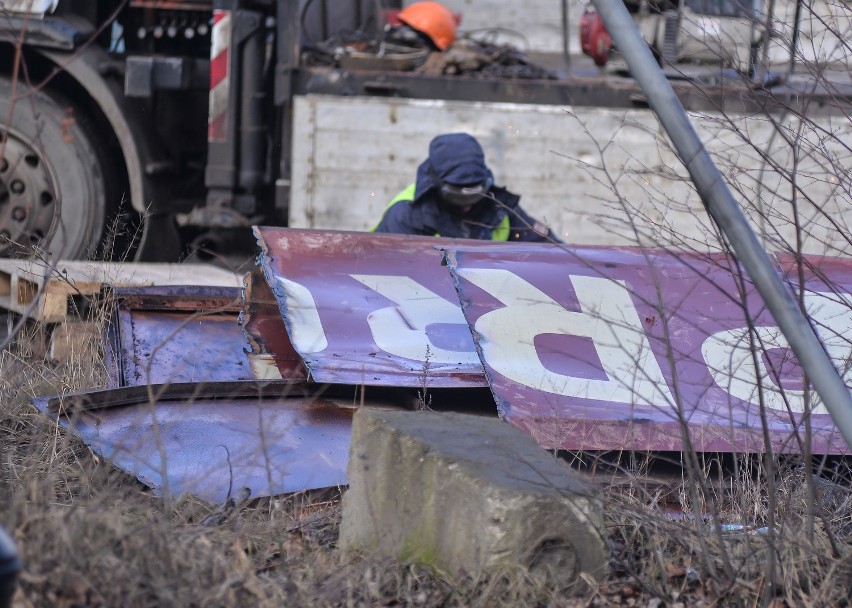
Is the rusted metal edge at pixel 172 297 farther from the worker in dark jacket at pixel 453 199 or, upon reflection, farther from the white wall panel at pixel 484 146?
the white wall panel at pixel 484 146

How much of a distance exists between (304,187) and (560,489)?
353 centimetres

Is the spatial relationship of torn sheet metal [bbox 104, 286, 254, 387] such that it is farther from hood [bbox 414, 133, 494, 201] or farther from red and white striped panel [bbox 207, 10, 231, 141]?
red and white striped panel [bbox 207, 10, 231, 141]

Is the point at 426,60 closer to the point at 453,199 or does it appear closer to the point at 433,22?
the point at 433,22

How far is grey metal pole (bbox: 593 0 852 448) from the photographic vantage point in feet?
7.57

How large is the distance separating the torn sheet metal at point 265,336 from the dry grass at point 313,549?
708 millimetres

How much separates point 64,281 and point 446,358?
5.80 feet

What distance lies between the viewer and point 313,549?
9.68 ft

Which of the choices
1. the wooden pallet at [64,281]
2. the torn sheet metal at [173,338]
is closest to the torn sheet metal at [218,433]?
the torn sheet metal at [173,338]

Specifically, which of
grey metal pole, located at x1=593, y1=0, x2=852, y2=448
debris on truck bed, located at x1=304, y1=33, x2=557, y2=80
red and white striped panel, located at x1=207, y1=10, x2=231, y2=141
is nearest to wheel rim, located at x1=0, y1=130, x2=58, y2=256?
red and white striped panel, located at x1=207, y1=10, x2=231, y2=141

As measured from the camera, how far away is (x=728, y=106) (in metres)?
5.90

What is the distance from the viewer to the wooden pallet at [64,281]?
15.3ft

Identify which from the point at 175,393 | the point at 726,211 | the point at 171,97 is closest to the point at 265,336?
the point at 175,393

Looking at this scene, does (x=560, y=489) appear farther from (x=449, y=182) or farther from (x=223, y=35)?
(x=223, y=35)

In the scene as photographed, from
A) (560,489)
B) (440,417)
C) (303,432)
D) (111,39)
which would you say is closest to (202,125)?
(111,39)
